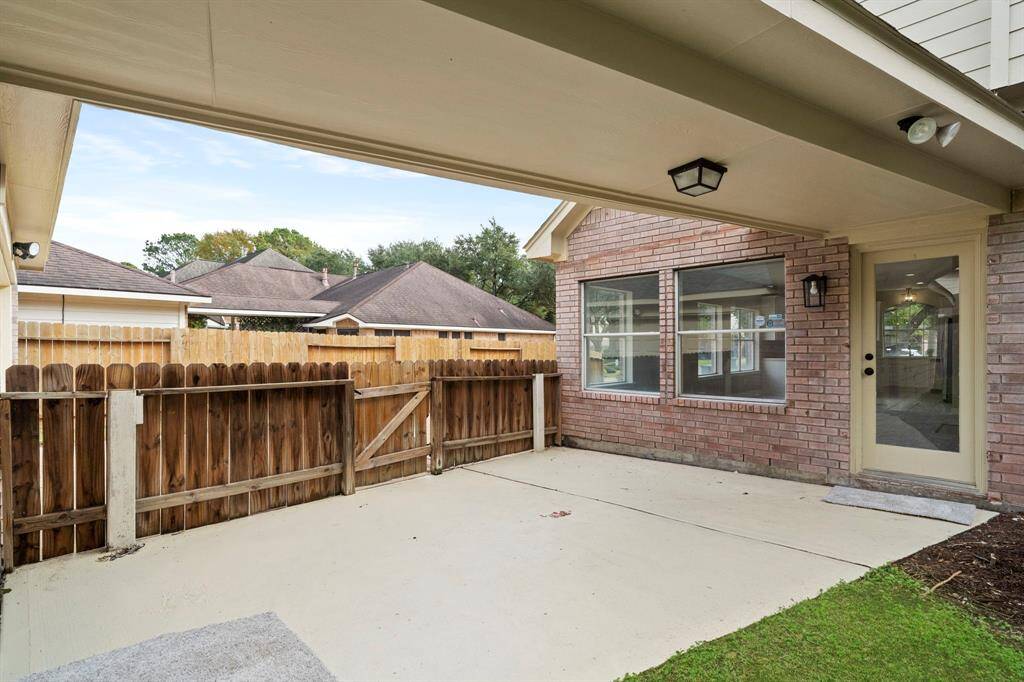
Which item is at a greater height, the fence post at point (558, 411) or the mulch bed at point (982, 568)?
the fence post at point (558, 411)

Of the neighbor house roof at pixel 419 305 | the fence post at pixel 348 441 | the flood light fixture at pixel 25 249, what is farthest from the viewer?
the neighbor house roof at pixel 419 305

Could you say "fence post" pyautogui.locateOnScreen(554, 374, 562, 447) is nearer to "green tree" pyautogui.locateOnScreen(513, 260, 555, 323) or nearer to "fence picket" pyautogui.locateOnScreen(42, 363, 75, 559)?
"fence picket" pyautogui.locateOnScreen(42, 363, 75, 559)

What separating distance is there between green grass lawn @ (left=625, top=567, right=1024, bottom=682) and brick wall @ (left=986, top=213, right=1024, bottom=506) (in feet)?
7.78

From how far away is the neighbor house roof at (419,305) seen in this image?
1580 cm

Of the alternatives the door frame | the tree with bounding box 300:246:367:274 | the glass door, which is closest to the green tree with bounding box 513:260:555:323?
the tree with bounding box 300:246:367:274

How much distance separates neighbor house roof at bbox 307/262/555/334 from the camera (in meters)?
15.8

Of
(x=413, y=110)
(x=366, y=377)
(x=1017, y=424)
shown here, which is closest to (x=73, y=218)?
(x=366, y=377)

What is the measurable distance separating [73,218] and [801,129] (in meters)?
49.3

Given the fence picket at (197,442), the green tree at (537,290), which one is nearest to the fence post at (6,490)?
the fence picket at (197,442)

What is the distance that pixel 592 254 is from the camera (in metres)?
7.59

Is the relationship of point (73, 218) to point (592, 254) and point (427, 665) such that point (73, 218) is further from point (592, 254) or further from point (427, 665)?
point (427, 665)

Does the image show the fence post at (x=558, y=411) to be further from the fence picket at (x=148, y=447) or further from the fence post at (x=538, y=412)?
the fence picket at (x=148, y=447)

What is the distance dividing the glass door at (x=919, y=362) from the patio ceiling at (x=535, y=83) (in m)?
1.36

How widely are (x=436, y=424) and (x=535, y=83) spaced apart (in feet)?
14.5
